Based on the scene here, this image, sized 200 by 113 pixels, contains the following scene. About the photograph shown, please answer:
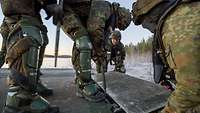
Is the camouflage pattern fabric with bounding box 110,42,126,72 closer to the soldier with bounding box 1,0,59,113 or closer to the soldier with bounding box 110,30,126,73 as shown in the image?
the soldier with bounding box 110,30,126,73

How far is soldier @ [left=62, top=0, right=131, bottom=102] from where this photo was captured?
12.5 ft

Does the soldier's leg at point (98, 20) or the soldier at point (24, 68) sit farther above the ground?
the soldier's leg at point (98, 20)

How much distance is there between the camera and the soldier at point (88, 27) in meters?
3.82

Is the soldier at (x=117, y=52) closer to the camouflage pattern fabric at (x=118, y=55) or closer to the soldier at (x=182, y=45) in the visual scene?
the camouflage pattern fabric at (x=118, y=55)

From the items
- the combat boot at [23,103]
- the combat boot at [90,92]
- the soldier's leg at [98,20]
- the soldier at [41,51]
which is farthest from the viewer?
the soldier's leg at [98,20]

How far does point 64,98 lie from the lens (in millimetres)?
3969

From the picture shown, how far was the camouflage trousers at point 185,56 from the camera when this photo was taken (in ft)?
6.55

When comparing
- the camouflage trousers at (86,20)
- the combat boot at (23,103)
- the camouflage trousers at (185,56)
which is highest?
the camouflage trousers at (86,20)

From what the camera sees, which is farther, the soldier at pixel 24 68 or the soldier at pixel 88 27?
the soldier at pixel 88 27

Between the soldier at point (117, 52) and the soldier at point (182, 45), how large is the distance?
6248 millimetres

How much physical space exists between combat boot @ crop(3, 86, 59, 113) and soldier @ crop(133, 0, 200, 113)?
1.28 m

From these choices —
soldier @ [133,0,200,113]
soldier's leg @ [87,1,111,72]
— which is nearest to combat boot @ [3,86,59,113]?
soldier's leg @ [87,1,111,72]

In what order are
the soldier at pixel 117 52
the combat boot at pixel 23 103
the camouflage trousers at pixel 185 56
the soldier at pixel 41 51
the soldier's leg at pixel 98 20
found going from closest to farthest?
the camouflage trousers at pixel 185 56
the combat boot at pixel 23 103
the soldier at pixel 41 51
the soldier's leg at pixel 98 20
the soldier at pixel 117 52

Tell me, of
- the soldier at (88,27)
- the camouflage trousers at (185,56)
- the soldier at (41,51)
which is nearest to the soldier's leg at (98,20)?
the soldier at (88,27)
